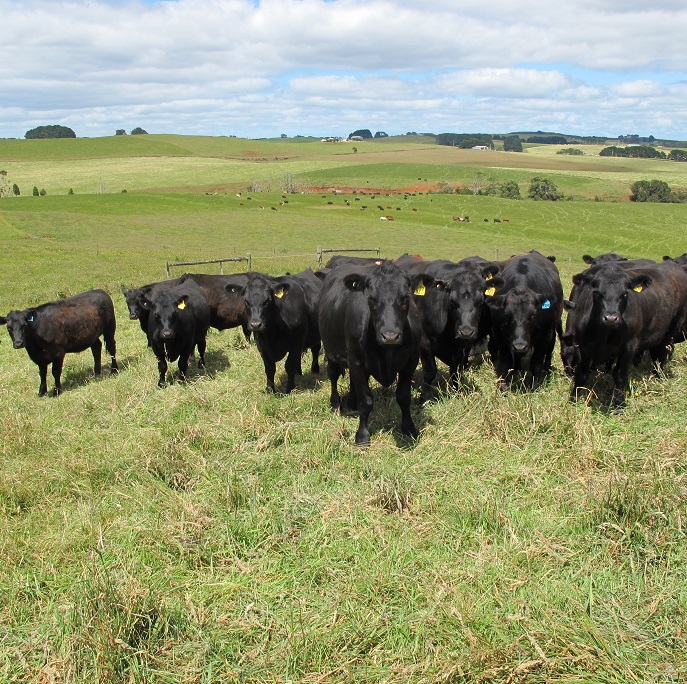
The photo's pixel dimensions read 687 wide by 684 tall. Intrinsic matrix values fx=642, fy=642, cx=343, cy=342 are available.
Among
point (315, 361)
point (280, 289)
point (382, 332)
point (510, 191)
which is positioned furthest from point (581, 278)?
point (510, 191)

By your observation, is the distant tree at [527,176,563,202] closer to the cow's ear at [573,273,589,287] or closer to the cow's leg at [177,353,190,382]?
the cow's leg at [177,353,190,382]

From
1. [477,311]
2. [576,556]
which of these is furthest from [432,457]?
[477,311]

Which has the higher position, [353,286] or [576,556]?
[353,286]

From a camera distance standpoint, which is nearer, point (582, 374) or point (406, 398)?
point (406, 398)

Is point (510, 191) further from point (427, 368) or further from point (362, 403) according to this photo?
point (362, 403)

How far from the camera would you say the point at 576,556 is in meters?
4.35

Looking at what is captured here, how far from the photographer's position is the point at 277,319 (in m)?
9.54

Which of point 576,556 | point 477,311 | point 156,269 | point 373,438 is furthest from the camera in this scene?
point 156,269

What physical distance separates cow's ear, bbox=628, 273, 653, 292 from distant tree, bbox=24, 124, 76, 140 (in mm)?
189981

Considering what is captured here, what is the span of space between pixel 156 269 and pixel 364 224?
28.2 m

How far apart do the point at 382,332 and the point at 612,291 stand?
112 inches

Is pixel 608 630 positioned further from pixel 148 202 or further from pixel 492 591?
pixel 148 202

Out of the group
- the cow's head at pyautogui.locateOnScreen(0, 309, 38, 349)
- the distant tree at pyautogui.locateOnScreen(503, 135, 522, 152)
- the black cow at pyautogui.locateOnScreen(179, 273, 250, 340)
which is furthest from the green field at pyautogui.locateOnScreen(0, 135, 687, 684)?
the distant tree at pyautogui.locateOnScreen(503, 135, 522, 152)

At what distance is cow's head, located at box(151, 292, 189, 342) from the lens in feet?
33.2
